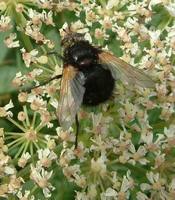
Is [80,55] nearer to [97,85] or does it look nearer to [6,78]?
[97,85]

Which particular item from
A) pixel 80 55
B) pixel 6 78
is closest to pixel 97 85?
pixel 80 55

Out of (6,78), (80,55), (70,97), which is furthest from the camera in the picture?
(6,78)

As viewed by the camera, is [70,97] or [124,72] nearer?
[70,97]

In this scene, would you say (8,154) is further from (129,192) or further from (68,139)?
(129,192)

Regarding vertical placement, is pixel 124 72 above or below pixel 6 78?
above

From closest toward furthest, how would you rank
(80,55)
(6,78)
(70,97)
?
(70,97) < (80,55) < (6,78)

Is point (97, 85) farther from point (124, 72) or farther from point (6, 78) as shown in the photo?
point (6, 78)
